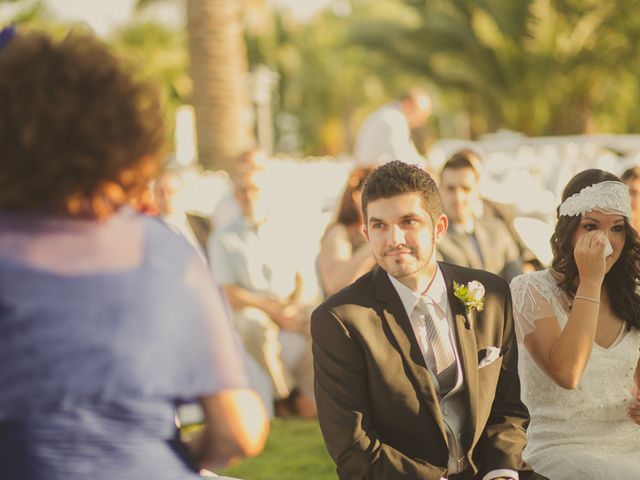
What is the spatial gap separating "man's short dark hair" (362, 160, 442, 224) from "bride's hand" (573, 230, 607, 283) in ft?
1.71

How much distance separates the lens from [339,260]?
614 centimetres

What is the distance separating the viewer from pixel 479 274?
349cm

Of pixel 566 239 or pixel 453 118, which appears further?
pixel 453 118

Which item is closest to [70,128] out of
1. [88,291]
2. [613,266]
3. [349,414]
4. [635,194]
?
[88,291]

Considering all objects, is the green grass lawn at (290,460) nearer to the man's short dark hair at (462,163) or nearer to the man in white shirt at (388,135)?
the man's short dark hair at (462,163)

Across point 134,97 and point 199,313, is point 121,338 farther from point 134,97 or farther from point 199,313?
point 134,97

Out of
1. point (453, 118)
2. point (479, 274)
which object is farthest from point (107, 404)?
point (453, 118)

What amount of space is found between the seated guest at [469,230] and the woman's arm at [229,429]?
400 centimetres

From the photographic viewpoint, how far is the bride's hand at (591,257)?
3494mm

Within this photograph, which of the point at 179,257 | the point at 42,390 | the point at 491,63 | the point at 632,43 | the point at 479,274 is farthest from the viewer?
the point at 491,63

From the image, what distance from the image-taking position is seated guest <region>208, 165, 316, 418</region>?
7066mm

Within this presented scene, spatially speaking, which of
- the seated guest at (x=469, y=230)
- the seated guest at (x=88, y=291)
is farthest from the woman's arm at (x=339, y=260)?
the seated guest at (x=88, y=291)

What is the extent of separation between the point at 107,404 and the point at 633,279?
244cm

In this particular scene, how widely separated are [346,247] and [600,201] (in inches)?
106
